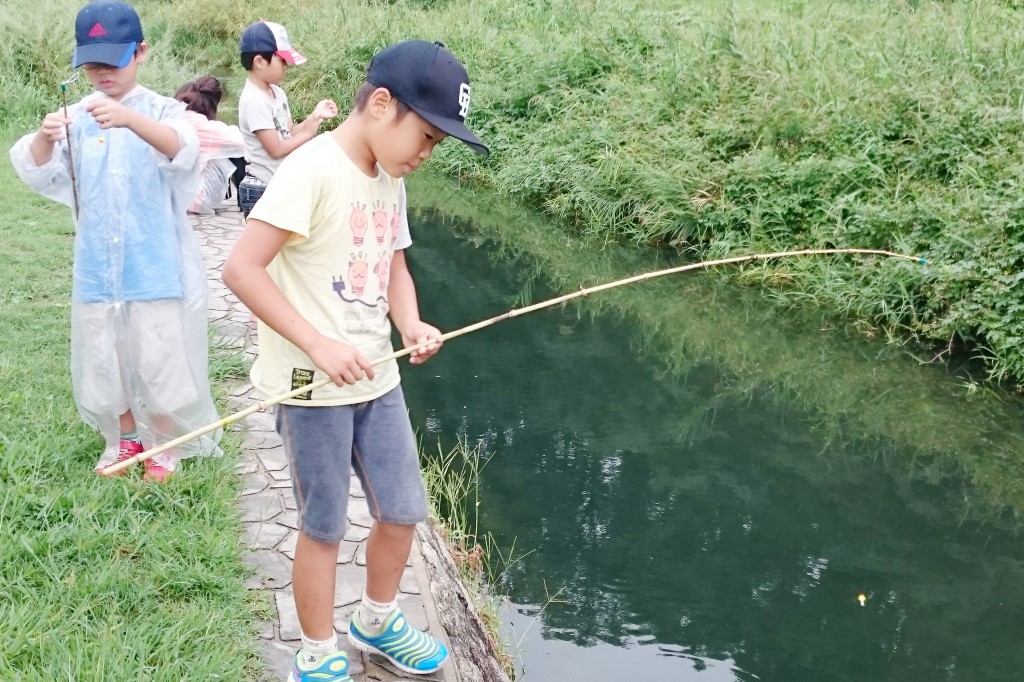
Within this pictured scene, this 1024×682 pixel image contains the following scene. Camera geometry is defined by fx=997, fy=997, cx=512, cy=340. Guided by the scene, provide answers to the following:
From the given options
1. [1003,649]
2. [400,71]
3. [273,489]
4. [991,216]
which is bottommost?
[1003,649]

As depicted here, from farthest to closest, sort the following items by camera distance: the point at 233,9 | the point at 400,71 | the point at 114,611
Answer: the point at 233,9 < the point at 114,611 < the point at 400,71

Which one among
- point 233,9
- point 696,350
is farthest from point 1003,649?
point 233,9

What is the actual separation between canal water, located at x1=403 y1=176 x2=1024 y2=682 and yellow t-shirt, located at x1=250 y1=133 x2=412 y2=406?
1.93 m

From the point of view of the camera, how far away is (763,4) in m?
11.9

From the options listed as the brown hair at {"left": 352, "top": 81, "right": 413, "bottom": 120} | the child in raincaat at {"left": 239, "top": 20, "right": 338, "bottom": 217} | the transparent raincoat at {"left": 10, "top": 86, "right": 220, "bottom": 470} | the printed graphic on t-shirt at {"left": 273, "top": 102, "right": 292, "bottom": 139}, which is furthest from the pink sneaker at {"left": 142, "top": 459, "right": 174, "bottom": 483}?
the printed graphic on t-shirt at {"left": 273, "top": 102, "right": 292, "bottom": 139}

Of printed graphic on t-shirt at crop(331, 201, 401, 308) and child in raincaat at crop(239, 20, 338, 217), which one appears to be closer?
printed graphic on t-shirt at crop(331, 201, 401, 308)

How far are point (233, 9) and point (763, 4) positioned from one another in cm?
1247

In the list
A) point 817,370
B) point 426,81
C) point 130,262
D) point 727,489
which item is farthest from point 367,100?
point 817,370

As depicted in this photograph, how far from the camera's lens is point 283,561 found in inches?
126

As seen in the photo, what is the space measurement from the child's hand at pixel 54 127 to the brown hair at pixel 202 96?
3.39 m

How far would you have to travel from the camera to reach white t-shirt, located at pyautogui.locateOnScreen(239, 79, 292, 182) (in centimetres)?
525

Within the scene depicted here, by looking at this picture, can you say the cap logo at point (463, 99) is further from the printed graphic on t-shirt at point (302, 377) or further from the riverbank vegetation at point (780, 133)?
the riverbank vegetation at point (780, 133)

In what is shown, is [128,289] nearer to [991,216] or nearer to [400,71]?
[400,71]

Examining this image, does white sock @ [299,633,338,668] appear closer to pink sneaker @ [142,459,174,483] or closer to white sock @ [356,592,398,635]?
white sock @ [356,592,398,635]
